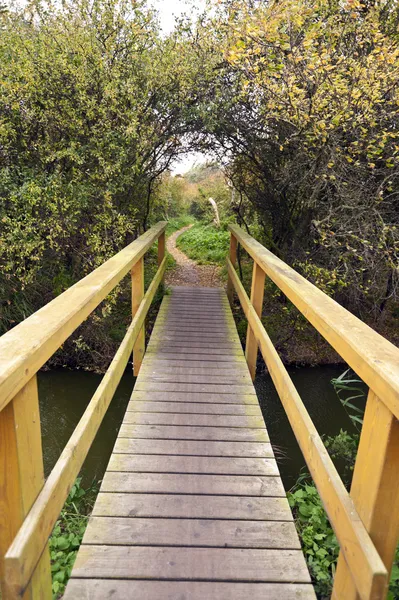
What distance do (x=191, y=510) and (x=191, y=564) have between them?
29 cm

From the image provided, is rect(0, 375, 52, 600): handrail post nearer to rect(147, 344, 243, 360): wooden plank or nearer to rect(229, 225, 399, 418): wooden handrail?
rect(229, 225, 399, 418): wooden handrail

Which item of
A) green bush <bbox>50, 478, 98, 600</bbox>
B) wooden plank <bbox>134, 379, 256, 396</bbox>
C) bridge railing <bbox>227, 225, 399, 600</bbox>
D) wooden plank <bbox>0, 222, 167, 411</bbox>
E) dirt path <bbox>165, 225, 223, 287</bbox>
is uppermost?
wooden plank <bbox>0, 222, 167, 411</bbox>

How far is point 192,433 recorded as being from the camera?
8.42ft

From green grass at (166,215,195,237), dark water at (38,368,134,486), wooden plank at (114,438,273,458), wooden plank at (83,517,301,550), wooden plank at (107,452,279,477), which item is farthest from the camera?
green grass at (166,215,195,237)

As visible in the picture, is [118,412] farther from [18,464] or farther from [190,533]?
[18,464]

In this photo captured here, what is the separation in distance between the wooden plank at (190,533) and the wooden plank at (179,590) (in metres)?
0.17

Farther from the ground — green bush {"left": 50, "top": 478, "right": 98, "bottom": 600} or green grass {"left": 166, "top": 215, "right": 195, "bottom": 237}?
green grass {"left": 166, "top": 215, "right": 195, "bottom": 237}

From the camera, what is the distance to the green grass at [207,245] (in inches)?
408

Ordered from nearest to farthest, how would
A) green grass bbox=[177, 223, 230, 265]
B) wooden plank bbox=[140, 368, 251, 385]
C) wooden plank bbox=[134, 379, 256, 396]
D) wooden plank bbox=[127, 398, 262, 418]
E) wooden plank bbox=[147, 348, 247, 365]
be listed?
wooden plank bbox=[127, 398, 262, 418] → wooden plank bbox=[134, 379, 256, 396] → wooden plank bbox=[140, 368, 251, 385] → wooden plank bbox=[147, 348, 247, 365] → green grass bbox=[177, 223, 230, 265]

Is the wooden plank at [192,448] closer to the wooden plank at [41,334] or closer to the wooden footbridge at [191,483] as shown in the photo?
the wooden footbridge at [191,483]

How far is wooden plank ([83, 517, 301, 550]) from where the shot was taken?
1722 mm

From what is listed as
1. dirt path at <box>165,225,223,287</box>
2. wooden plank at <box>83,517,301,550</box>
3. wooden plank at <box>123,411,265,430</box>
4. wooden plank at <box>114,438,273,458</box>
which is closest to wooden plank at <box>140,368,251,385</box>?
wooden plank at <box>123,411,265,430</box>

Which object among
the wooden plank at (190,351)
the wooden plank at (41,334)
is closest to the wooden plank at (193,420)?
the wooden plank at (41,334)

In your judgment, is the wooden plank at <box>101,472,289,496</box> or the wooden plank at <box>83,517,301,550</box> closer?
the wooden plank at <box>83,517,301,550</box>
